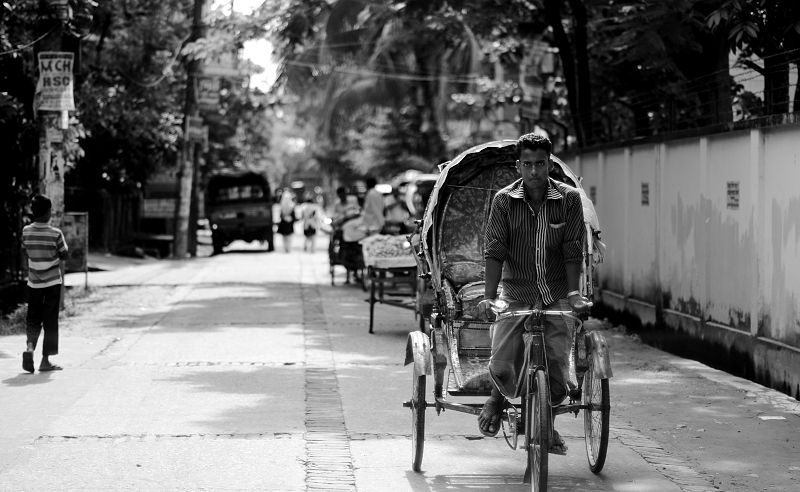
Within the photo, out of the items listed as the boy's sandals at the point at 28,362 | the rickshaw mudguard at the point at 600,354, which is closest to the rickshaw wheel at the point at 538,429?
the rickshaw mudguard at the point at 600,354

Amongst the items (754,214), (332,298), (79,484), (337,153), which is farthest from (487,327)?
(337,153)

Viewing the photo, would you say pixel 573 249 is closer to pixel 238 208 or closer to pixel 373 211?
pixel 373 211

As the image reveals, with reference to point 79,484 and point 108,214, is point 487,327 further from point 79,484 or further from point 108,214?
point 108,214

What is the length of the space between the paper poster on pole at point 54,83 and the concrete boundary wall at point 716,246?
7461 millimetres

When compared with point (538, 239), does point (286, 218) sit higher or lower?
higher

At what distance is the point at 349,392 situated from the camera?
10.8 m

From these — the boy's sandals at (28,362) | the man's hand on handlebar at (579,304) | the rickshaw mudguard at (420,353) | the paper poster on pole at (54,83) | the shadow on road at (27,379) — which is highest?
the paper poster on pole at (54,83)

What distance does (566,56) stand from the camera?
2039 cm

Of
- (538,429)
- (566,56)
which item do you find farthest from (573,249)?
(566,56)

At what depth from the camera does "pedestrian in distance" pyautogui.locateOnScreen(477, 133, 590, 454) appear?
6.89 meters

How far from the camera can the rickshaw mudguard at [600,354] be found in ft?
23.1

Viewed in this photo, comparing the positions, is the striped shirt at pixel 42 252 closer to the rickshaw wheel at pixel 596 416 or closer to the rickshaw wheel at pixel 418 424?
the rickshaw wheel at pixel 418 424

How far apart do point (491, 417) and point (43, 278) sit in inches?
238

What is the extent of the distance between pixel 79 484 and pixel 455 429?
3012 mm
